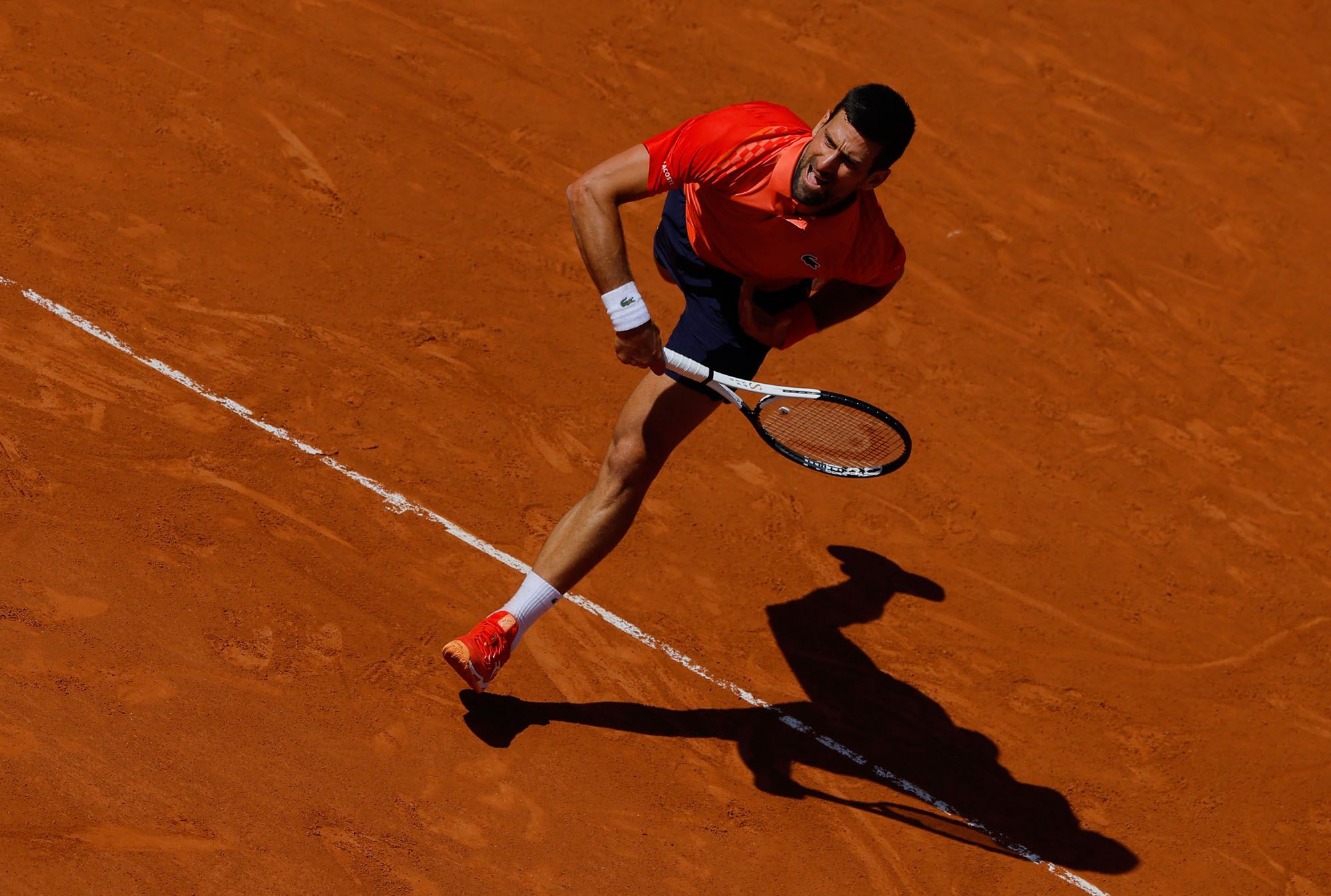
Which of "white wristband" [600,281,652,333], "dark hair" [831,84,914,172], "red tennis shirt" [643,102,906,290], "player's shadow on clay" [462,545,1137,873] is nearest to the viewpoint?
"dark hair" [831,84,914,172]

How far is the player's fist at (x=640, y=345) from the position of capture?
409 centimetres

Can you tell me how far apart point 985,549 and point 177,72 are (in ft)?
16.8

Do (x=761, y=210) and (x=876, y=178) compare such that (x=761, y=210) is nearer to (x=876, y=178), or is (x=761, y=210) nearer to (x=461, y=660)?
(x=876, y=178)

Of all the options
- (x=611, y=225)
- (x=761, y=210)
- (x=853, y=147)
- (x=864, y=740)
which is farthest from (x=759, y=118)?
(x=864, y=740)

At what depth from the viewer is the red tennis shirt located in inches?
165

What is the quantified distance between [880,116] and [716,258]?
0.94 meters

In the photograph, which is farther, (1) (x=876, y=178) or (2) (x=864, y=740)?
(2) (x=864, y=740)

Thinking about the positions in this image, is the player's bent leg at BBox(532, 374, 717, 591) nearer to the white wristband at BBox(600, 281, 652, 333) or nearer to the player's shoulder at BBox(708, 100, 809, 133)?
the white wristband at BBox(600, 281, 652, 333)

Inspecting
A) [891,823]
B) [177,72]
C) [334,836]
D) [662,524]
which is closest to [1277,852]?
[891,823]

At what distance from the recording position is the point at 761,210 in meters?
4.32

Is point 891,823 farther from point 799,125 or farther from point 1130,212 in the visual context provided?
point 1130,212

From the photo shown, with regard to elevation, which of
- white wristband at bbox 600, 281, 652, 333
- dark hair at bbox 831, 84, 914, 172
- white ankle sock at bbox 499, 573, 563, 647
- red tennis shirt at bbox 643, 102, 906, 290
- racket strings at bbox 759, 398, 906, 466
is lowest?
white ankle sock at bbox 499, 573, 563, 647

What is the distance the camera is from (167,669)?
14.7 ft

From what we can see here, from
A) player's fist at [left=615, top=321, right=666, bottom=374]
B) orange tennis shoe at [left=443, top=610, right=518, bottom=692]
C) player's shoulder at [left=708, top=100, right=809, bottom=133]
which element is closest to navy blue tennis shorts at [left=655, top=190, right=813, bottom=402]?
player's fist at [left=615, top=321, right=666, bottom=374]
